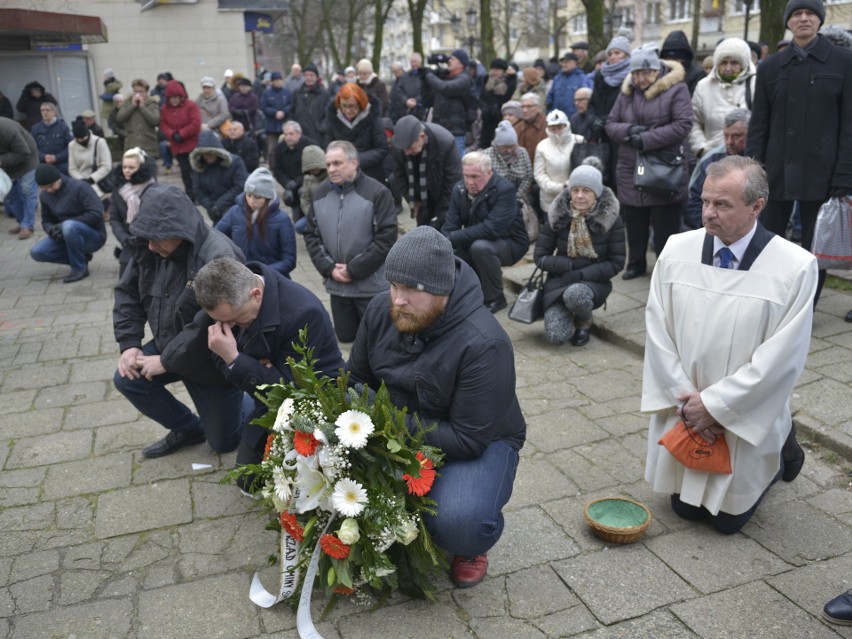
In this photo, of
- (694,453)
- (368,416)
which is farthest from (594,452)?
(368,416)

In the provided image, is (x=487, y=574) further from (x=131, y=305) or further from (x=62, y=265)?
(x=62, y=265)

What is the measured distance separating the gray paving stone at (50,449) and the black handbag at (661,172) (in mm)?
5225

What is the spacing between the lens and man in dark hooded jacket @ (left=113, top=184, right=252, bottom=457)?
458 cm

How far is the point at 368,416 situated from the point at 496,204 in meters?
4.60

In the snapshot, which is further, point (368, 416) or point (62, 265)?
point (62, 265)

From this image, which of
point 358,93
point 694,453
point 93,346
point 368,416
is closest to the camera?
point 368,416

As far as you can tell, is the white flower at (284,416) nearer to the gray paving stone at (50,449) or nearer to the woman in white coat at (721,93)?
the gray paving stone at (50,449)

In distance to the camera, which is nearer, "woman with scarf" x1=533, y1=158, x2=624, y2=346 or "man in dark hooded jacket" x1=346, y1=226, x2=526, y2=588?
"man in dark hooded jacket" x1=346, y1=226, x2=526, y2=588

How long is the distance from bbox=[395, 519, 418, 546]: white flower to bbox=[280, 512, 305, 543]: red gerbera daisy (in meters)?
0.43

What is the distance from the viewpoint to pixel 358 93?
→ 941cm

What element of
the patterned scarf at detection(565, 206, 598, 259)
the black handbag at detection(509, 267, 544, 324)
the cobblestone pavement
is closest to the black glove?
the patterned scarf at detection(565, 206, 598, 259)

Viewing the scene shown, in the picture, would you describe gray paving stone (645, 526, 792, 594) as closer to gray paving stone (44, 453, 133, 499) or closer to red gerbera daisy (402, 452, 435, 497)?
red gerbera daisy (402, 452, 435, 497)

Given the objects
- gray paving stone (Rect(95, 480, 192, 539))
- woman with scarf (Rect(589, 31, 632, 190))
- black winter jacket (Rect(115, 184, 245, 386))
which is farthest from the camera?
woman with scarf (Rect(589, 31, 632, 190))

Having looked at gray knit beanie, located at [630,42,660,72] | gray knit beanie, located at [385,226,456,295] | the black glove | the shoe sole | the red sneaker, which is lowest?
the shoe sole
